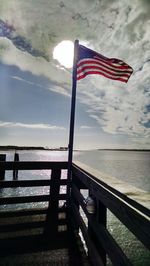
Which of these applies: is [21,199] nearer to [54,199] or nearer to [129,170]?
[54,199]

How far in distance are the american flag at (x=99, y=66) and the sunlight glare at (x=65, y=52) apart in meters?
0.32

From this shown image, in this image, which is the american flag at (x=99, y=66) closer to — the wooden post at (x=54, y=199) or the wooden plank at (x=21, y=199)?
the wooden post at (x=54, y=199)

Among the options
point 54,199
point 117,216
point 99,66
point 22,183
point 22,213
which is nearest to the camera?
point 117,216

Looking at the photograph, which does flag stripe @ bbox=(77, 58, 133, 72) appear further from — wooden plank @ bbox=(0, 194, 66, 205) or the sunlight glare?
wooden plank @ bbox=(0, 194, 66, 205)

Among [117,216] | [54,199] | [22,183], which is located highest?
[117,216]

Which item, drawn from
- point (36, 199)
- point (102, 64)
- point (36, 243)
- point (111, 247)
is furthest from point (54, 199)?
point (102, 64)

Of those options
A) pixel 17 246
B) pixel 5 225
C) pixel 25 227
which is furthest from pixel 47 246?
pixel 5 225

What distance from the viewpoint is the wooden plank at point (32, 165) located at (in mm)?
4980

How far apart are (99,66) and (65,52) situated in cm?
103

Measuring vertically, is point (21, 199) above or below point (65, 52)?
below

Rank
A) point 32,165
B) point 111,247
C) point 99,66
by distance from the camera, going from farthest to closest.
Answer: point 99,66
point 32,165
point 111,247

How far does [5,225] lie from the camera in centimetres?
427

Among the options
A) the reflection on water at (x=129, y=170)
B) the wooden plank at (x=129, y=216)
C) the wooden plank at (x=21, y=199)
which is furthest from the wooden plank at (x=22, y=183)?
the reflection on water at (x=129, y=170)

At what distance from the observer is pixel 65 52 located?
5988 mm
